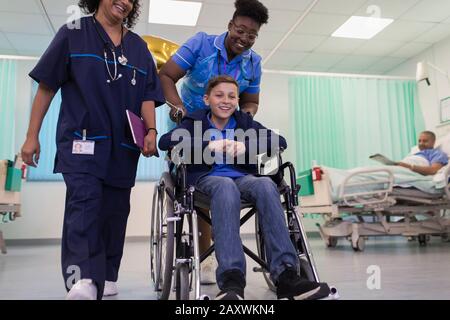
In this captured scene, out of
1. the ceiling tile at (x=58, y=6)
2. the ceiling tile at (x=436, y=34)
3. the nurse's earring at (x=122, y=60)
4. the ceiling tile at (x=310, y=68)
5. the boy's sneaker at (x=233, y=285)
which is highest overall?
the ceiling tile at (x=436, y=34)

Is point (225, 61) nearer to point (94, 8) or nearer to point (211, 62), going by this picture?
point (211, 62)

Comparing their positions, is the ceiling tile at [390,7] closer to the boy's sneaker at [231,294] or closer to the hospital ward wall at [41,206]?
the hospital ward wall at [41,206]

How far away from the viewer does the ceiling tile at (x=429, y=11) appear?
4234 millimetres

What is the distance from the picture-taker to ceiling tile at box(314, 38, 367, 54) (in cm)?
505

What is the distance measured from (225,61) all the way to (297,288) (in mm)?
1077

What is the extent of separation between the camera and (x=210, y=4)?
164 inches

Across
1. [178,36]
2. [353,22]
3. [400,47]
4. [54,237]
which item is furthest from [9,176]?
[400,47]

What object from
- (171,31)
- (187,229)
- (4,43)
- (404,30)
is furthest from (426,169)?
(4,43)

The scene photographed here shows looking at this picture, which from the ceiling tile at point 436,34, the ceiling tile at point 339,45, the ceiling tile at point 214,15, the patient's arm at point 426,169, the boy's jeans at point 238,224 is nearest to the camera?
the boy's jeans at point 238,224

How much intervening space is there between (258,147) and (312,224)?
453 cm

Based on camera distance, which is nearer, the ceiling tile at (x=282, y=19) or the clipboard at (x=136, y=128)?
the clipboard at (x=136, y=128)

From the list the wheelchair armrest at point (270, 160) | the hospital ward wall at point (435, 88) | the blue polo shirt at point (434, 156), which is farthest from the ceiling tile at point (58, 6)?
the hospital ward wall at point (435, 88)

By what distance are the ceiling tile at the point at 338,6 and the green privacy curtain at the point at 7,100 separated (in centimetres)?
341

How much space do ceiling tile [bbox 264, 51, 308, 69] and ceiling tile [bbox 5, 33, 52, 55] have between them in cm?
287
